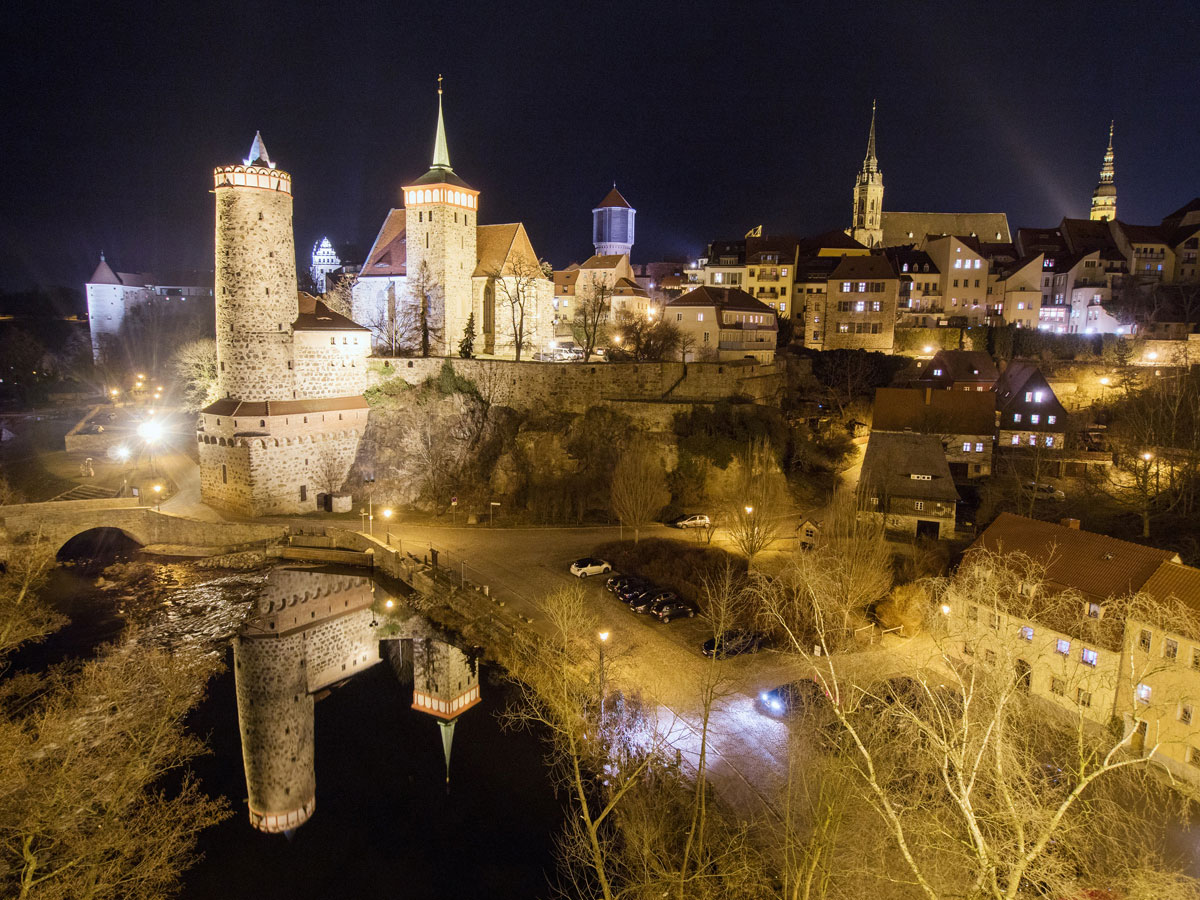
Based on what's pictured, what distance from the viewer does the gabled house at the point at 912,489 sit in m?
25.4

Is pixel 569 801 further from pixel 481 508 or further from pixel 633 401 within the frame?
pixel 633 401

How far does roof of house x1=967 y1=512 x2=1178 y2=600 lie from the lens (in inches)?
654

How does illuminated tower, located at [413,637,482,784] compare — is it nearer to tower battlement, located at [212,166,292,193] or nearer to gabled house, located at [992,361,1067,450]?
tower battlement, located at [212,166,292,193]

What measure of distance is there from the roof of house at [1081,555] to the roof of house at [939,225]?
176 ft

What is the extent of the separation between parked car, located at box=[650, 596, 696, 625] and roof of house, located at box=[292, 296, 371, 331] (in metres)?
20.1

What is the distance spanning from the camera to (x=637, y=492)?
2644 cm

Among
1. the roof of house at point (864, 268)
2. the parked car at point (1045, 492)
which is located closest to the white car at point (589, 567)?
the parked car at point (1045, 492)

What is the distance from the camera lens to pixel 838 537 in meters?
21.0

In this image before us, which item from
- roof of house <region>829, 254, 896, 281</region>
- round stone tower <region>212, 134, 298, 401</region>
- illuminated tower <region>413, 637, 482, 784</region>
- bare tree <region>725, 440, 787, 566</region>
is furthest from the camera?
roof of house <region>829, 254, 896, 281</region>

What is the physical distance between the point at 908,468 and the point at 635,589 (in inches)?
481

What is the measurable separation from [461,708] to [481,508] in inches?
501

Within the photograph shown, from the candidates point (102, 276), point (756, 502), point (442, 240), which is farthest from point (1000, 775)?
point (102, 276)

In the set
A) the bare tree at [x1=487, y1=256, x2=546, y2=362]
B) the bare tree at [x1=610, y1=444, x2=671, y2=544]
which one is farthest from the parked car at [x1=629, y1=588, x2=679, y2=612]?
the bare tree at [x1=487, y1=256, x2=546, y2=362]

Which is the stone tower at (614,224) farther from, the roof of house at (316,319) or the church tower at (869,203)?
the roof of house at (316,319)
